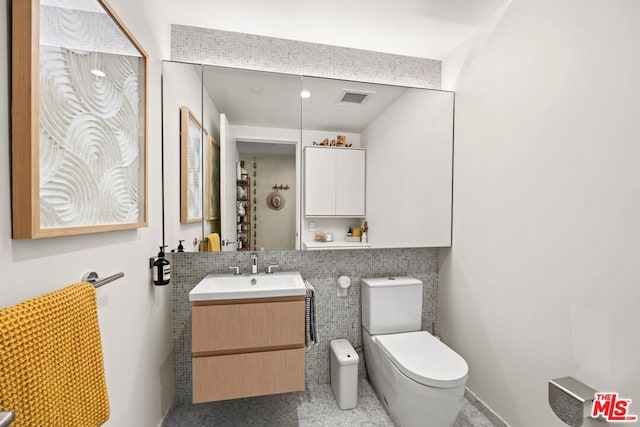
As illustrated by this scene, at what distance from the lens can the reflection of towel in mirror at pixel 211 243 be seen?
178cm

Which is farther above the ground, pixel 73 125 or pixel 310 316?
pixel 73 125

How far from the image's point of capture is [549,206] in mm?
1381

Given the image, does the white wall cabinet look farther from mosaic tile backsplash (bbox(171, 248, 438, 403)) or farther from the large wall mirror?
mosaic tile backsplash (bbox(171, 248, 438, 403))

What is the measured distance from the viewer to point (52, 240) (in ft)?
2.67

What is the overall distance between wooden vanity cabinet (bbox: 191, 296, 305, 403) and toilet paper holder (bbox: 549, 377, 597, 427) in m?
1.23

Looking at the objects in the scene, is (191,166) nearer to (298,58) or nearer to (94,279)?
(94,279)

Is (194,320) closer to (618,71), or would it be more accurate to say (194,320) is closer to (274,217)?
(274,217)

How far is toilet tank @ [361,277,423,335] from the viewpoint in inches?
78.6

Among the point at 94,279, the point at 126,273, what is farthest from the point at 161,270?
the point at 94,279

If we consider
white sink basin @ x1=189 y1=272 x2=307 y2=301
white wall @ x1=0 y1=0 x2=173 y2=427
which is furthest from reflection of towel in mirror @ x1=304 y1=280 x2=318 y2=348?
white wall @ x1=0 y1=0 x2=173 y2=427

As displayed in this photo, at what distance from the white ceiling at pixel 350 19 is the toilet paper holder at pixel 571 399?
80.8 inches

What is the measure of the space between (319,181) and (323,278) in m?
0.73

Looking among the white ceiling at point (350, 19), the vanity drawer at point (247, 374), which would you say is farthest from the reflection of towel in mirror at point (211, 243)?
the white ceiling at point (350, 19)

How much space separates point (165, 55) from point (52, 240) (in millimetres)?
1436
